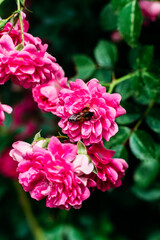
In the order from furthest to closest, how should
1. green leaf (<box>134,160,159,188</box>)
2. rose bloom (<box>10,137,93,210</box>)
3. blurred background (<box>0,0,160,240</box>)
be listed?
blurred background (<box>0,0,160,240</box>) < green leaf (<box>134,160,159,188</box>) < rose bloom (<box>10,137,93,210</box>)

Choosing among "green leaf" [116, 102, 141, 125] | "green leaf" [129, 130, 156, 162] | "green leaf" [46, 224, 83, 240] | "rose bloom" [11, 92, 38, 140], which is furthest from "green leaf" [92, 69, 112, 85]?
"green leaf" [46, 224, 83, 240]

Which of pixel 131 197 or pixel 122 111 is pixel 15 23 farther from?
pixel 131 197

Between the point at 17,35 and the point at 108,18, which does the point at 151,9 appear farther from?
the point at 17,35

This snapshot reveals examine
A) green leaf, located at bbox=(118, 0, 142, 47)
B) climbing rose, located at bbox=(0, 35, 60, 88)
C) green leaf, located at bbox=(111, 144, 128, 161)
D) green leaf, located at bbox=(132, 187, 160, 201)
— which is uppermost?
climbing rose, located at bbox=(0, 35, 60, 88)

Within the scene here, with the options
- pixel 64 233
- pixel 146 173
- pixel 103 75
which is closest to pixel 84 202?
pixel 64 233

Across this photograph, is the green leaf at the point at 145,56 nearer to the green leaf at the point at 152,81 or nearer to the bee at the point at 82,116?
the green leaf at the point at 152,81

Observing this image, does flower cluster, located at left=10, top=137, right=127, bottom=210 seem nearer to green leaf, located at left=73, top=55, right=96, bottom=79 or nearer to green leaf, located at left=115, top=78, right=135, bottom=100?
green leaf, located at left=115, top=78, right=135, bottom=100

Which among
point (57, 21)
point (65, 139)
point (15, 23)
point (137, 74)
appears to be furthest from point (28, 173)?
point (57, 21)

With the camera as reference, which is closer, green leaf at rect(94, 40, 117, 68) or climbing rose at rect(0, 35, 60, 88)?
climbing rose at rect(0, 35, 60, 88)
